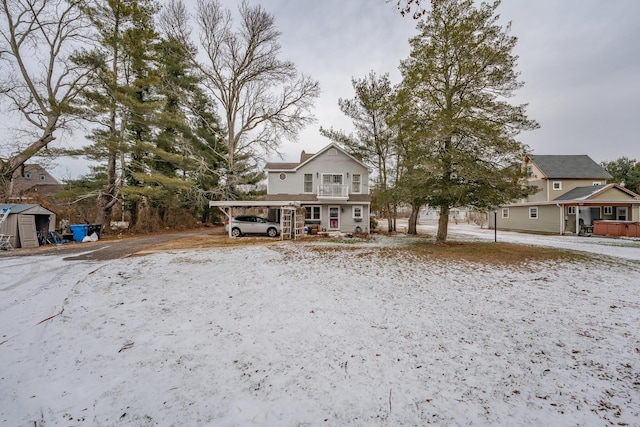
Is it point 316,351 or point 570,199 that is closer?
point 316,351

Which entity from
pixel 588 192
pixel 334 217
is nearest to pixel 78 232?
pixel 334 217

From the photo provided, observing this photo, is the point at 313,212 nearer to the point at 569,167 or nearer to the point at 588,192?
the point at 588,192

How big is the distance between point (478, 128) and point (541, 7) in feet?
14.4

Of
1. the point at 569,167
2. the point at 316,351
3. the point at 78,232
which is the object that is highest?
the point at 569,167

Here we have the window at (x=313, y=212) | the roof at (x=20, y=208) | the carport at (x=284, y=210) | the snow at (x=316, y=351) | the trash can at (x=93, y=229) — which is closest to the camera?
the snow at (x=316, y=351)

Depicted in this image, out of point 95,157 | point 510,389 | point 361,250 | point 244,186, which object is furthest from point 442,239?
point 95,157

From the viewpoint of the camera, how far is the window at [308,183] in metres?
19.6

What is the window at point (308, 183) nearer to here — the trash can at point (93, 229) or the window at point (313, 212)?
the window at point (313, 212)

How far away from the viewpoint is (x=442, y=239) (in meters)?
13.4

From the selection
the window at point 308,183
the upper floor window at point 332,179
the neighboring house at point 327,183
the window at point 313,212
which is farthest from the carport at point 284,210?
the upper floor window at point 332,179

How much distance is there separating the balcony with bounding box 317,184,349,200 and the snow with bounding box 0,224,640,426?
39.3 ft

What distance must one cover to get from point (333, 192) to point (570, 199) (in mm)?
19181

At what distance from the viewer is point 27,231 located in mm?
11844

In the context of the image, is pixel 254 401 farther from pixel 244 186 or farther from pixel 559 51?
pixel 244 186
